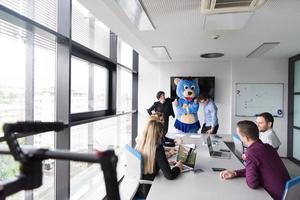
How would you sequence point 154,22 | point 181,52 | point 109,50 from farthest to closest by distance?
point 181,52 < point 109,50 < point 154,22

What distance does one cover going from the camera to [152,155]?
2189 mm

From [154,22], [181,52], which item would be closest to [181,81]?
[181,52]

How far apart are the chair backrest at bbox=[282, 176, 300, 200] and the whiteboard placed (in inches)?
169

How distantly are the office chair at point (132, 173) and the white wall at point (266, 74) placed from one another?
13.6 feet

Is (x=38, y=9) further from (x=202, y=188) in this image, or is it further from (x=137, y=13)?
(x=202, y=188)

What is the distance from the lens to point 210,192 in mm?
1790

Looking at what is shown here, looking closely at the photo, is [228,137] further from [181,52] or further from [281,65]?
[281,65]

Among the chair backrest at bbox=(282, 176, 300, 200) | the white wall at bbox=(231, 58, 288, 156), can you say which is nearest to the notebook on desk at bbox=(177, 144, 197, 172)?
the chair backrest at bbox=(282, 176, 300, 200)

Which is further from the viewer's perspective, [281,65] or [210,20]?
[281,65]

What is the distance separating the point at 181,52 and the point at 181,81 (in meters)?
1.21

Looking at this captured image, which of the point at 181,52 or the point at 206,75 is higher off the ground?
the point at 181,52

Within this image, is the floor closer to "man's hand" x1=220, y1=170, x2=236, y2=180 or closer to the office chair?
"man's hand" x1=220, y1=170, x2=236, y2=180

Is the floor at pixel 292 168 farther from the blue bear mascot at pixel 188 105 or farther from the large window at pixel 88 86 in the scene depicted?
the large window at pixel 88 86

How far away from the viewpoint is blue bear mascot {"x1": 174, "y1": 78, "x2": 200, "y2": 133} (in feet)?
19.1
